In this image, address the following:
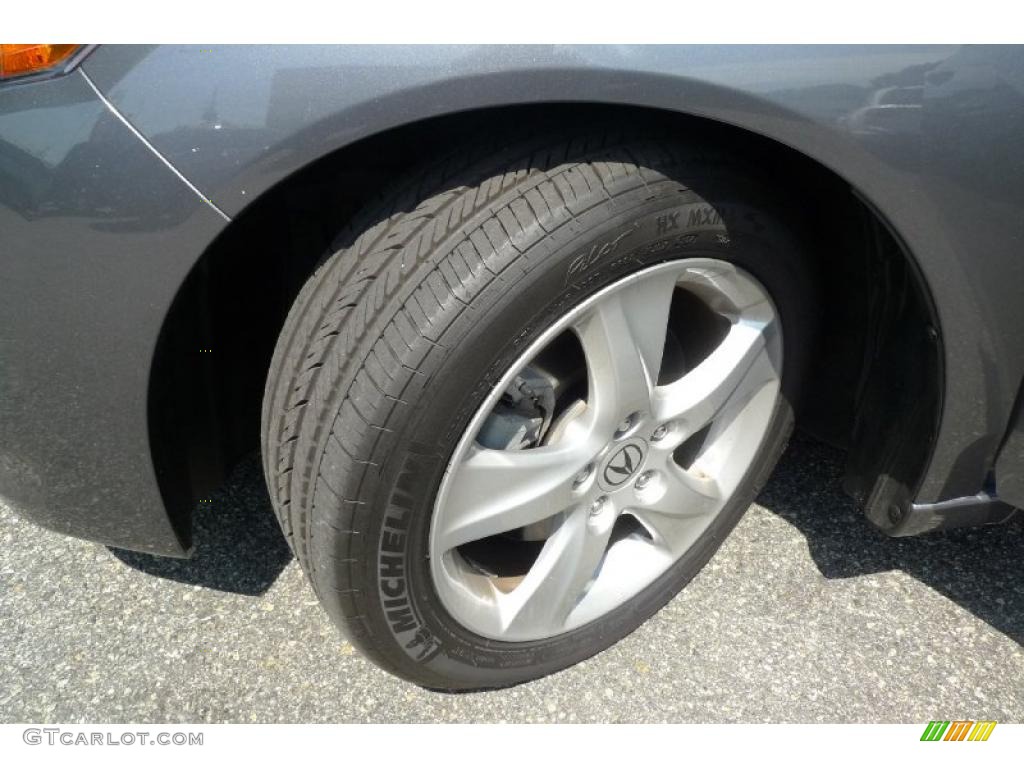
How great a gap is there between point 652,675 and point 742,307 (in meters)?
0.78

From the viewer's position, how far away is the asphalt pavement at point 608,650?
174 cm

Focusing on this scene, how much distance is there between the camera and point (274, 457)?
1491 millimetres

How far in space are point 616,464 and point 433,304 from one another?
532 mm

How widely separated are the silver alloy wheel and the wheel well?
0.20 m

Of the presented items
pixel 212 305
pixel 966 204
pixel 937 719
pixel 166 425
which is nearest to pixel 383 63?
pixel 212 305

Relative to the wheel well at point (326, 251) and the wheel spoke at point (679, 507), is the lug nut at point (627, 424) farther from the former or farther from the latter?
the wheel well at point (326, 251)

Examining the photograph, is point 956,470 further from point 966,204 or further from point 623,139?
point 623,139

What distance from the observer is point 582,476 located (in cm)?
158

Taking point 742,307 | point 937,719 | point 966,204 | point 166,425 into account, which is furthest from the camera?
point 937,719

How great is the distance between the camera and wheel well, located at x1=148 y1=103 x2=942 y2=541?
54.9 inches

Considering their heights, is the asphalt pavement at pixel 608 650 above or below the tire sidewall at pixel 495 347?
below
